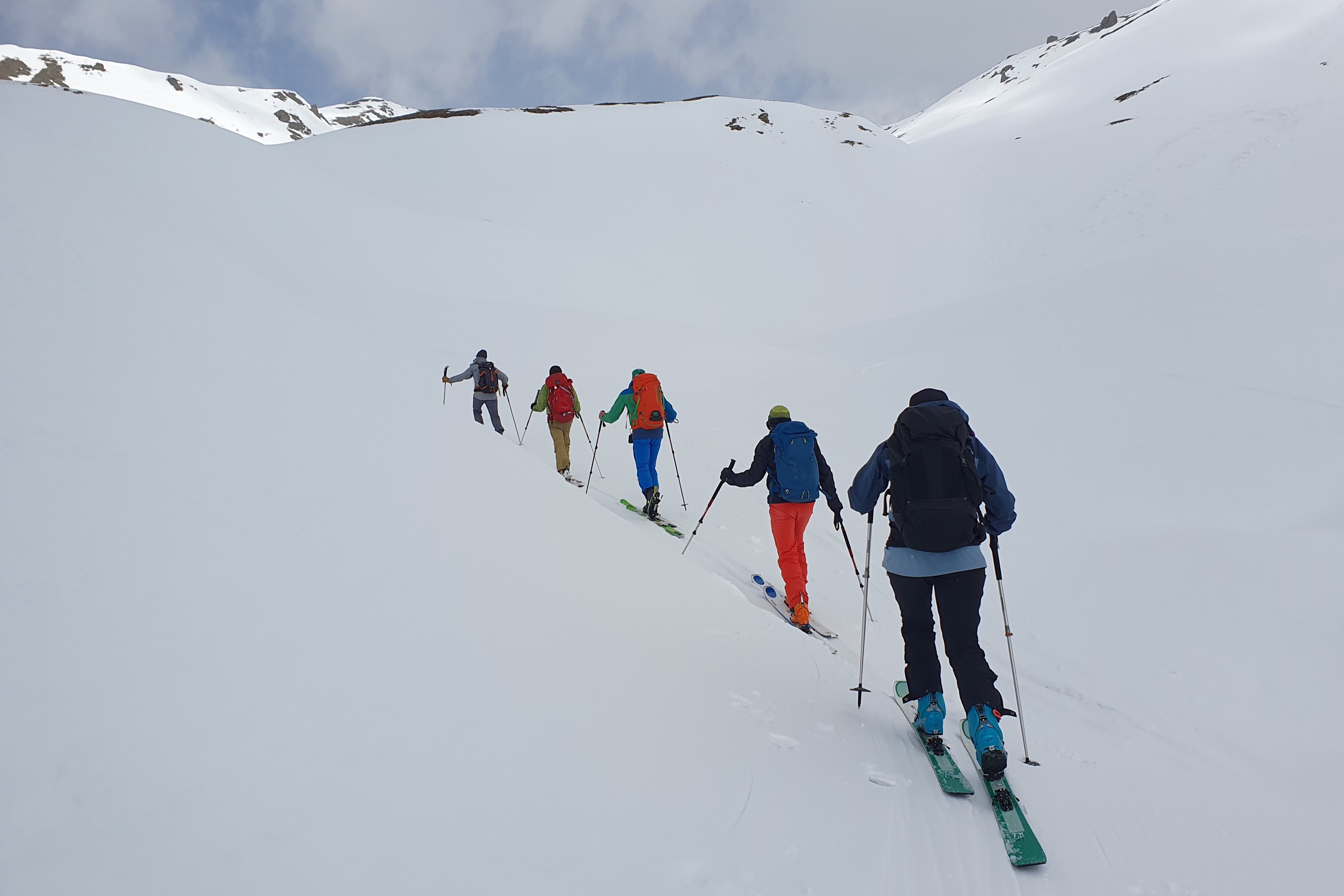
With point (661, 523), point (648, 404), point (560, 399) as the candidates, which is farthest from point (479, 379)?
point (661, 523)

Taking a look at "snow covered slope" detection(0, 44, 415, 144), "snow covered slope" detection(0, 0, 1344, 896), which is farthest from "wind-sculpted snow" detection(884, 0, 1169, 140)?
"snow covered slope" detection(0, 44, 415, 144)

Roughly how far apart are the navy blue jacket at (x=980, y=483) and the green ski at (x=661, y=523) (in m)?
4.28

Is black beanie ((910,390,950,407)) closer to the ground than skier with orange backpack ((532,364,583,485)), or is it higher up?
closer to the ground

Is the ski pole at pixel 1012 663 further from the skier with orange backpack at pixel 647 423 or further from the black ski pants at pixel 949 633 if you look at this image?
the skier with orange backpack at pixel 647 423

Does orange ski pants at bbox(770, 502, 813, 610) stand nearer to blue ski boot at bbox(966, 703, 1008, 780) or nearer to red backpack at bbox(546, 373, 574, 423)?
blue ski boot at bbox(966, 703, 1008, 780)

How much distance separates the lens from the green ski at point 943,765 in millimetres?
3475

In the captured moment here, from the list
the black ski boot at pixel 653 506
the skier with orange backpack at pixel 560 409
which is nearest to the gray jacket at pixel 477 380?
the skier with orange backpack at pixel 560 409

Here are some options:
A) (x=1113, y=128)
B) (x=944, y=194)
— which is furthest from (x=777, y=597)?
(x=1113, y=128)

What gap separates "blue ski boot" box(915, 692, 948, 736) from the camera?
3.85 m

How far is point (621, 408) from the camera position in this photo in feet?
31.3

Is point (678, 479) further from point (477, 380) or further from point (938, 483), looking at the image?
point (938, 483)

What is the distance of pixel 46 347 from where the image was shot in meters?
3.51

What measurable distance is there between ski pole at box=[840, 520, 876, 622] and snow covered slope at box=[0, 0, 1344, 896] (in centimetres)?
15

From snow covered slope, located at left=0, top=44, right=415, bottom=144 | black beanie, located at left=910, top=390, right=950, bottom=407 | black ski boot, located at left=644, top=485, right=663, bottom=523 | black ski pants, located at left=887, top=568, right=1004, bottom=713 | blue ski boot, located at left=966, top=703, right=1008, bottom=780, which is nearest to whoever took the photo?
blue ski boot, located at left=966, top=703, right=1008, bottom=780
